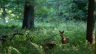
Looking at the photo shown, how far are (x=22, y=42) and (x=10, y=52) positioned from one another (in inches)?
89.6

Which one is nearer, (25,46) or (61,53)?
(61,53)

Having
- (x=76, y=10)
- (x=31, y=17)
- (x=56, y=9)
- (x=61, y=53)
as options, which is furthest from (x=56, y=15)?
(x=61, y=53)

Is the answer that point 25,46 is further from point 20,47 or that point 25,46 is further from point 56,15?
point 56,15

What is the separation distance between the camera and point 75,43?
36.8 feet

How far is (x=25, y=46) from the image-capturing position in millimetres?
9805

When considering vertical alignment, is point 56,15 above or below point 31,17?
below

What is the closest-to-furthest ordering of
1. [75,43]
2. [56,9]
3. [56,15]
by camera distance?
[75,43] < [56,15] < [56,9]

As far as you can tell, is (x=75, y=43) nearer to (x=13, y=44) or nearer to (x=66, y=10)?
(x=13, y=44)

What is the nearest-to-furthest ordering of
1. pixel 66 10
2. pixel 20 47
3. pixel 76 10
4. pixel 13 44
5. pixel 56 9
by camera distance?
pixel 20 47 → pixel 13 44 → pixel 76 10 → pixel 66 10 → pixel 56 9

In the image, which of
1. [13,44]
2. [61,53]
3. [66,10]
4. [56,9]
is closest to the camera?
[61,53]

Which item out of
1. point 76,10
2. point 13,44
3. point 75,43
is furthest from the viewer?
point 76,10

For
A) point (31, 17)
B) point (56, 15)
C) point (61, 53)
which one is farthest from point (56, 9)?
point (61, 53)

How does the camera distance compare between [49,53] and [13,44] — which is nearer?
[49,53]

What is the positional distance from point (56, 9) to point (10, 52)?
28.2 meters
